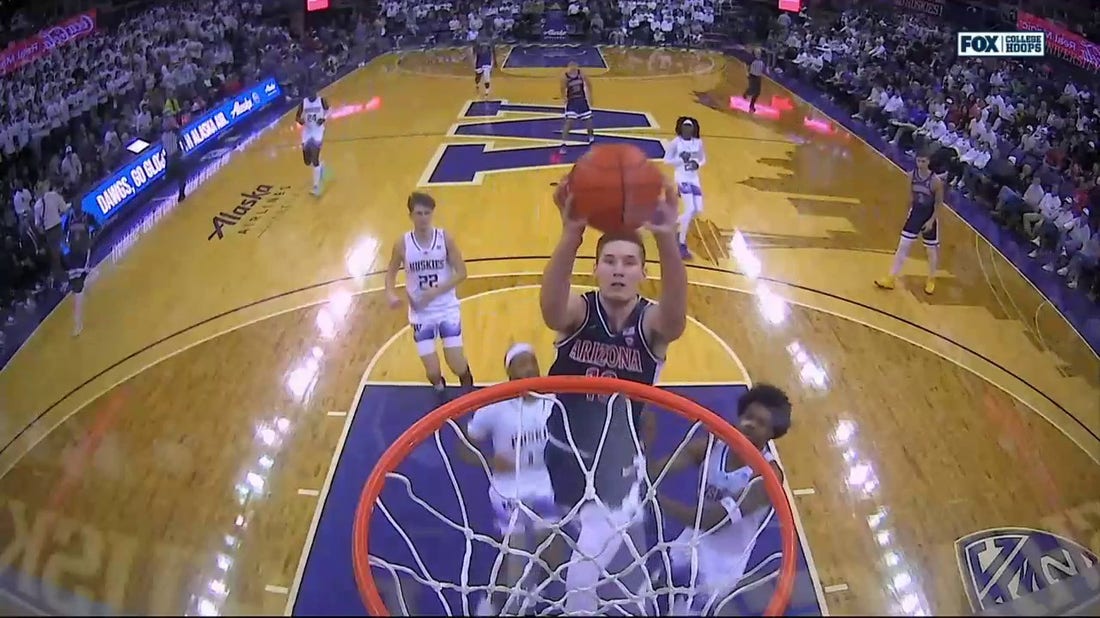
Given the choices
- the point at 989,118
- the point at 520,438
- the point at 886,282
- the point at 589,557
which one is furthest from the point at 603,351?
the point at 989,118

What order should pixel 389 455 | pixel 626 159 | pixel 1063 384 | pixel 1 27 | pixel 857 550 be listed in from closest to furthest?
pixel 389 455 < pixel 626 159 < pixel 857 550 < pixel 1063 384 < pixel 1 27

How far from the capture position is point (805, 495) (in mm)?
4660

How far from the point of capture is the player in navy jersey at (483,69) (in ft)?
40.8

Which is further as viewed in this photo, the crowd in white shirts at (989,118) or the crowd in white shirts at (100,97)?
the crowd in white shirts at (989,118)

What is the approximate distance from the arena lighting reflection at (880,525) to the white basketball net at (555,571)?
59 cm

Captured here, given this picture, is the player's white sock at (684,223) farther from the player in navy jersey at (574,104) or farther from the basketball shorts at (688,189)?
the player in navy jersey at (574,104)

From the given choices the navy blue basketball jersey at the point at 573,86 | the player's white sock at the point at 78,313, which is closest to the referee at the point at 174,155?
the player's white sock at the point at 78,313

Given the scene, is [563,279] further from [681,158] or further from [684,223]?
[684,223]

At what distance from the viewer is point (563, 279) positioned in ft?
11.7

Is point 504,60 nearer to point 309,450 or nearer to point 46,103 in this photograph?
point 46,103

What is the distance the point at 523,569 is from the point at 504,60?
11.2 m

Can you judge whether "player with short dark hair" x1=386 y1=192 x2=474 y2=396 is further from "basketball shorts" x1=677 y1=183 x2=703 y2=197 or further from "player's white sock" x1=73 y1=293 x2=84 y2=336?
"basketball shorts" x1=677 y1=183 x2=703 y2=197

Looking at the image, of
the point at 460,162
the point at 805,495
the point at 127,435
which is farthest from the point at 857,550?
the point at 460,162

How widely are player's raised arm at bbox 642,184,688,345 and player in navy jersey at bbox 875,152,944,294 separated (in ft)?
11.2
